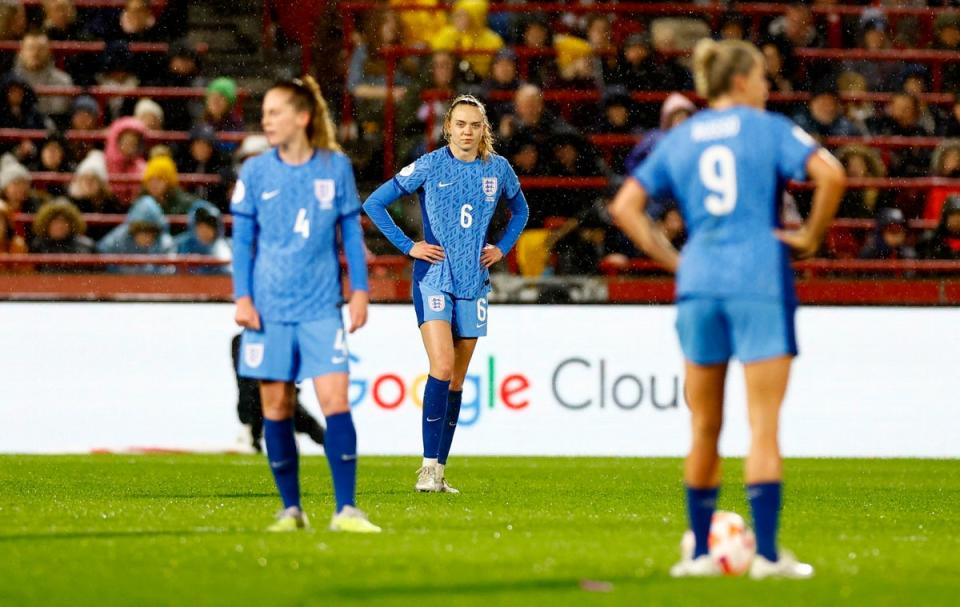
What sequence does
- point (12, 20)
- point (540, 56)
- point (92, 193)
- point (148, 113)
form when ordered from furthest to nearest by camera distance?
point (12, 20) < point (540, 56) < point (148, 113) < point (92, 193)

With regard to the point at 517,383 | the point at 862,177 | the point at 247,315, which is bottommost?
the point at 517,383

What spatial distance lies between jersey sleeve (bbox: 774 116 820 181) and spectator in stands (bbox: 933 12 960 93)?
46.9 ft

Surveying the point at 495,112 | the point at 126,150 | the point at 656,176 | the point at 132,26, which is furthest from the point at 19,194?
the point at 656,176

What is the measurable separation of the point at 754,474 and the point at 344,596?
1.49m

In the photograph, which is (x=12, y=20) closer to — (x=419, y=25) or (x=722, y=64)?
(x=419, y=25)

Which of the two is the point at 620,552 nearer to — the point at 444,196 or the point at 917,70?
the point at 444,196

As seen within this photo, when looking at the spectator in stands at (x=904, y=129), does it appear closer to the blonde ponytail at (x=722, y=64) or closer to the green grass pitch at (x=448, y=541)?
the green grass pitch at (x=448, y=541)

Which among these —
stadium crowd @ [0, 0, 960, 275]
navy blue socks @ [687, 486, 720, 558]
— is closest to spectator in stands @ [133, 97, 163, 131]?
stadium crowd @ [0, 0, 960, 275]

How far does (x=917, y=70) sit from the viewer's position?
19625 millimetres

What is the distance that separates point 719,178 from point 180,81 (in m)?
13.9

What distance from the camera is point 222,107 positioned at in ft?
60.6

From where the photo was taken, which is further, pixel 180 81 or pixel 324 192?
pixel 180 81

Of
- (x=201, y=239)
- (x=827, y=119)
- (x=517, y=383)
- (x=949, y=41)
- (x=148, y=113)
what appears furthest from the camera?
(x=949, y=41)

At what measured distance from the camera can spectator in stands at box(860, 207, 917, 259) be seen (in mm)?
17328
